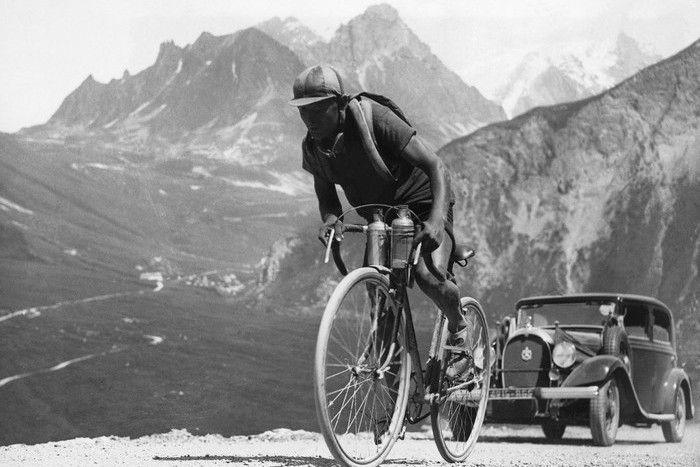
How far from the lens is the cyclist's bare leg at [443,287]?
12.6ft

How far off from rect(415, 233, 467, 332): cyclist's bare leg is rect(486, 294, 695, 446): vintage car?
3127 mm

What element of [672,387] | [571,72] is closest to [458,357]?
[672,387]

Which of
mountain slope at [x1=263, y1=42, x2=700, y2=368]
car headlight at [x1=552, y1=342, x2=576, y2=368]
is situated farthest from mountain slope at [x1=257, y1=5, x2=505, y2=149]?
car headlight at [x1=552, y1=342, x2=576, y2=368]

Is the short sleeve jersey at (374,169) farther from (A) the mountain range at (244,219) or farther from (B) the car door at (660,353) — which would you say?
(A) the mountain range at (244,219)

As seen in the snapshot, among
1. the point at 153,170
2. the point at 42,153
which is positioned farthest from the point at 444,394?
the point at 153,170

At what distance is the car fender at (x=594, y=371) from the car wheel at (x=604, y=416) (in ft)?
0.25

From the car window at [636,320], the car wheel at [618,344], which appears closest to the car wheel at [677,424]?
the car window at [636,320]

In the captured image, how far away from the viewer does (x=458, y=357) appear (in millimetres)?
4379

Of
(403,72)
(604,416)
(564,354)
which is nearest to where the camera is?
(604,416)

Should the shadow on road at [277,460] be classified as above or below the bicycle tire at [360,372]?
below

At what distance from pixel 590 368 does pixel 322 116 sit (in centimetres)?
423

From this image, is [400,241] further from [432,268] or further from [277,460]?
[277,460]

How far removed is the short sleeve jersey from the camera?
148 inches

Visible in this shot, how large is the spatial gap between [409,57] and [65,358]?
9.90 meters
